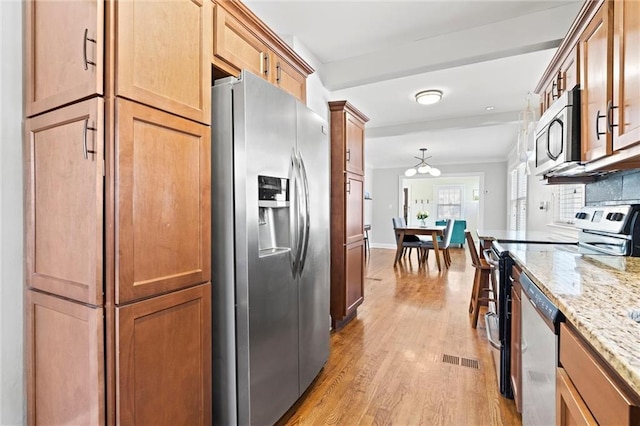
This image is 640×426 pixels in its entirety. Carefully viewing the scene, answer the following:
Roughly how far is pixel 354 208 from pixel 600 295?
2.31 meters

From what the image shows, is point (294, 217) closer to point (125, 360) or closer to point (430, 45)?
point (125, 360)

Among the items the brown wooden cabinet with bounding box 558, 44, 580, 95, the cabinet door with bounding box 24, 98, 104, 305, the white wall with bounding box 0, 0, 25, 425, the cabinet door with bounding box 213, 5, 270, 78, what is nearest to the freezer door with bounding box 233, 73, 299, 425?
the cabinet door with bounding box 213, 5, 270, 78

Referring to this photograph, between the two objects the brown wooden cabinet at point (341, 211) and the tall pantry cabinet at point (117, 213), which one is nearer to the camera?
the tall pantry cabinet at point (117, 213)

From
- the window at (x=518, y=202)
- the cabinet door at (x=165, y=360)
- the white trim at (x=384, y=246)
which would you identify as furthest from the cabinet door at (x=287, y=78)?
the white trim at (x=384, y=246)

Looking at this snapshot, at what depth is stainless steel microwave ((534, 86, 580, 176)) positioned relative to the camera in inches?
66.6

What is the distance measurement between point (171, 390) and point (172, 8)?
4.82ft

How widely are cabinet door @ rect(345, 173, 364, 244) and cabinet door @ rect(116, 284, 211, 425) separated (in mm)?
1832

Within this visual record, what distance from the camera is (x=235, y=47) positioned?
163 cm

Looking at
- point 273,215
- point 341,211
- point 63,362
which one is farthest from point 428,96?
point 63,362

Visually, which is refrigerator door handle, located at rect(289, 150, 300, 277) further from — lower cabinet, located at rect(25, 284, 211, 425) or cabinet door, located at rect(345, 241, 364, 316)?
cabinet door, located at rect(345, 241, 364, 316)

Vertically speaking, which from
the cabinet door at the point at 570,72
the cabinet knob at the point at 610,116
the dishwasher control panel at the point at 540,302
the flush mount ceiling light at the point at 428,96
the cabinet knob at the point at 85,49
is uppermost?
the flush mount ceiling light at the point at 428,96

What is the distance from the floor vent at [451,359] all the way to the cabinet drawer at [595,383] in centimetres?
161

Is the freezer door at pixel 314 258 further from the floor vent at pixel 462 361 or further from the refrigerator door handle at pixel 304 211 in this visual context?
the floor vent at pixel 462 361

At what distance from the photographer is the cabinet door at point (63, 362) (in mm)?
1041
